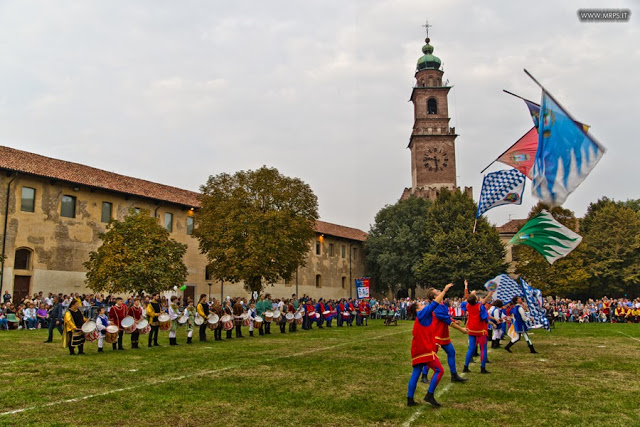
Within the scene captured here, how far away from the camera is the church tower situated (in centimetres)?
7700

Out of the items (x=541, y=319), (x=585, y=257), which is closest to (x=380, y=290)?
(x=585, y=257)

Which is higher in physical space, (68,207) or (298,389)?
(68,207)

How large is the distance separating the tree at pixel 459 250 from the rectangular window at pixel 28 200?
38.1 meters

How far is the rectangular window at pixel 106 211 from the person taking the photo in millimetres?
41125

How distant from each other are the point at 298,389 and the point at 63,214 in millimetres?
33193

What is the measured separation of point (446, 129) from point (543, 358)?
Answer: 66986 mm

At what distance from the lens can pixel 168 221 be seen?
46281mm

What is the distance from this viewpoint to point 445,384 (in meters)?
11.2

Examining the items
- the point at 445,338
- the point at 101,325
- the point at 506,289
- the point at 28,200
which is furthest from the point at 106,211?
the point at 445,338

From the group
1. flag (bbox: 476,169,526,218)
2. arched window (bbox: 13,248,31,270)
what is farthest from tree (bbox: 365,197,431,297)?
flag (bbox: 476,169,526,218)

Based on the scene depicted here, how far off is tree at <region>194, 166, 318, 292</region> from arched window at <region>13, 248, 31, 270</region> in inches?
443

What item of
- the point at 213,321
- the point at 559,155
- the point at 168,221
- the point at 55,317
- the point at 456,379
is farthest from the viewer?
the point at 168,221

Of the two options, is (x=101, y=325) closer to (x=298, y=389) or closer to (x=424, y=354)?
(x=298, y=389)

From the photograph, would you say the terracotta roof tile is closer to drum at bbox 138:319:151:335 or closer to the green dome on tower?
drum at bbox 138:319:151:335
